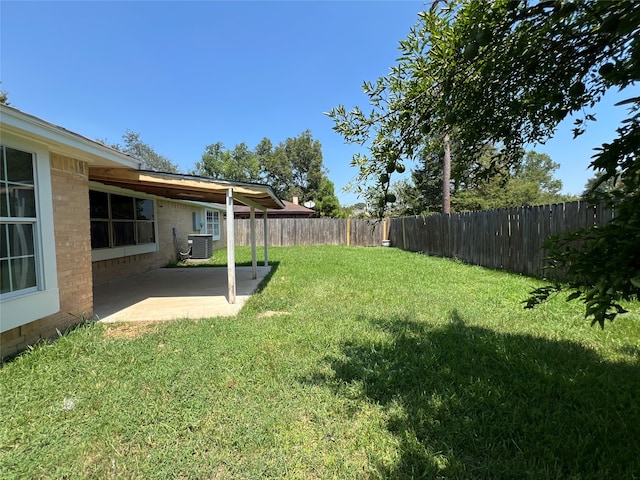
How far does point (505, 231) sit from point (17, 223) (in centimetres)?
984

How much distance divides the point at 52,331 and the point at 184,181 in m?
2.75

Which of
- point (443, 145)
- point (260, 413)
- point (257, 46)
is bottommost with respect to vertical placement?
point (260, 413)

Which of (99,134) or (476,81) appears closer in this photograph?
(476,81)

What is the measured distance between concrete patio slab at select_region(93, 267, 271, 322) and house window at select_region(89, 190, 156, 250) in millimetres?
1035

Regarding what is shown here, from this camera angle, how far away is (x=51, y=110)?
66.8ft

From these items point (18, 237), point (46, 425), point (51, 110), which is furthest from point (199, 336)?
point (51, 110)

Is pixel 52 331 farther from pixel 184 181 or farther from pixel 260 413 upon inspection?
pixel 260 413

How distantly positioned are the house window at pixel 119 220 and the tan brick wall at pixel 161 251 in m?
0.47

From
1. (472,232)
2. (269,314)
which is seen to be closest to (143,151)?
(472,232)

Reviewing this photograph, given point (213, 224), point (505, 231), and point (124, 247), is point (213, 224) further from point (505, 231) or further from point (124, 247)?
point (505, 231)

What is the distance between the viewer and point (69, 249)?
4184 mm

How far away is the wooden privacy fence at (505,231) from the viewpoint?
657 cm

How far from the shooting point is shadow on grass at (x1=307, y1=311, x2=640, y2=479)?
1.93 m

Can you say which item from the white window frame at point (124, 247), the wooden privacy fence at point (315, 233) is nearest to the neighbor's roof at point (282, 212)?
the wooden privacy fence at point (315, 233)
